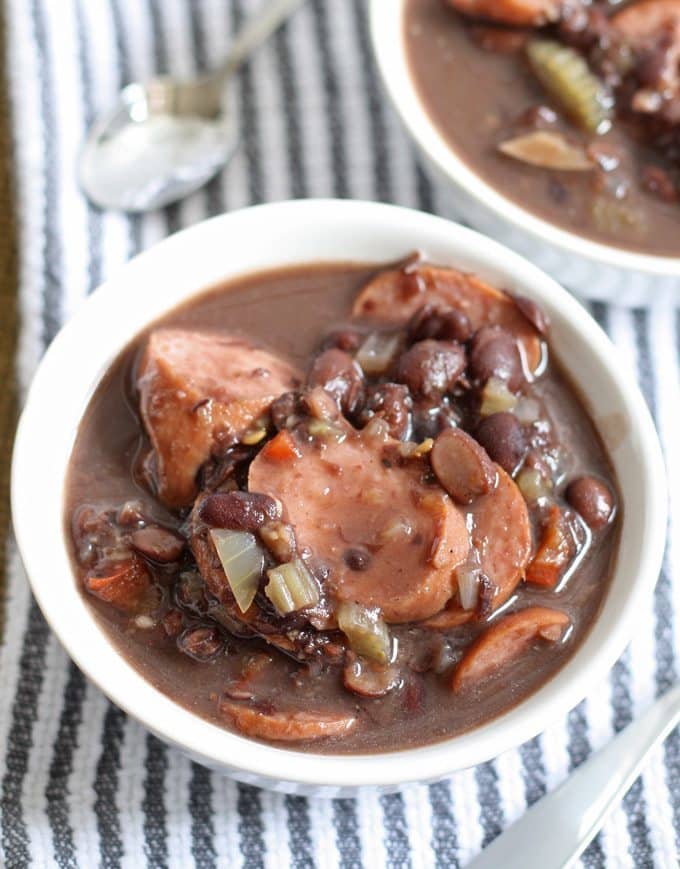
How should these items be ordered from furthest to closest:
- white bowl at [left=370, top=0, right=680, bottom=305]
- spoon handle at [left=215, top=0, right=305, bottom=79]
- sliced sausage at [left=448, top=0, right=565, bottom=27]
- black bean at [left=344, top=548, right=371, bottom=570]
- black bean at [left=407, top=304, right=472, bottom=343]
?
spoon handle at [left=215, top=0, right=305, bottom=79] < sliced sausage at [left=448, top=0, right=565, bottom=27] < white bowl at [left=370, top=0, right=680, bottom=305] < black bean at [left=407, top=304, right=472, bottom=343] < black bean at [left=344, top=548, right=371, bottom=570]

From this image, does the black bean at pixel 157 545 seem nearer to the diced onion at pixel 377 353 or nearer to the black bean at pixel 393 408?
the black bean at pixel 393 408

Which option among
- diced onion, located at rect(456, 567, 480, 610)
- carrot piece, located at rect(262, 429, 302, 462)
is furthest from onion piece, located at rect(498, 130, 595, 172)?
diced onion, located at rect(456, 567, 480, 610)

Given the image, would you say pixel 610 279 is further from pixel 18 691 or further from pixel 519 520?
pixel 18 691

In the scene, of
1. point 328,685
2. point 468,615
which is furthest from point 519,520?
point 328,685

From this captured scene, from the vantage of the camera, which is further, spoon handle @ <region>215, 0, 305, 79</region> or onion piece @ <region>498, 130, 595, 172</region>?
spoon handle @ <region>215, 0, 305, 79</region>

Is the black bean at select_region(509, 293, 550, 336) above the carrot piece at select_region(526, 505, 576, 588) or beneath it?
above

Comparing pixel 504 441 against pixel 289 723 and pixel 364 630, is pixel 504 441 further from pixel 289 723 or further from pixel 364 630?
pixel 289 723

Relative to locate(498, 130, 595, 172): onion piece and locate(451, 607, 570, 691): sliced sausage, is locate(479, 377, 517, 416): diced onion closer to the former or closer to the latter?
locate(451, 607, 570, 691): sliced sausage

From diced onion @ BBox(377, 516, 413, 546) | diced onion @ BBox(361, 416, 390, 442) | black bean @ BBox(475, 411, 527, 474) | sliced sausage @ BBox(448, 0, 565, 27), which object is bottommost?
diced onion @ BBox(377, 516, 413, 546)
